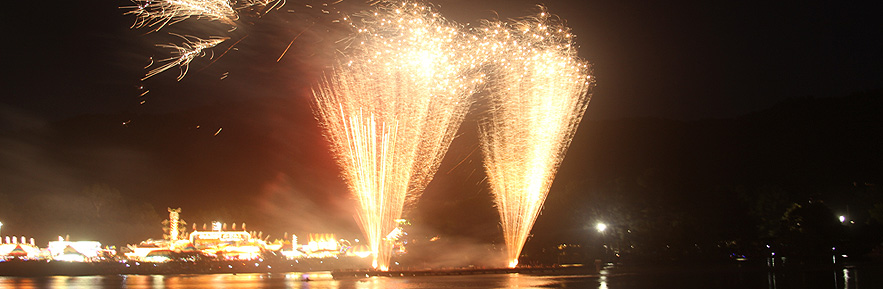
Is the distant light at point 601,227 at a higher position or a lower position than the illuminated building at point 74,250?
higher

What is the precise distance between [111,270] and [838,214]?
106 feet

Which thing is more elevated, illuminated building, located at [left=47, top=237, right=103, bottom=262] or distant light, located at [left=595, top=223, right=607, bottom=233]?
distant light, located at [left=595, top=223, right=607, bottom=233]

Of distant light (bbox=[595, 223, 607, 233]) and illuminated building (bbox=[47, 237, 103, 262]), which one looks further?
illuminated building (bbox=[47, 237, 103, 262])

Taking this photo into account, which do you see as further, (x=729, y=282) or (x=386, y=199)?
(x=386, y=199)

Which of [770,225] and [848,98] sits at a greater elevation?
[848,98]

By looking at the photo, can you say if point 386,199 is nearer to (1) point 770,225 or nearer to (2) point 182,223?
(1) point 770,225

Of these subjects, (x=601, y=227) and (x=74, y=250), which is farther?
(x=74, y=250)

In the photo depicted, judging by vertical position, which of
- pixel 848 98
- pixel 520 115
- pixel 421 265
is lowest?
pixel 421 265

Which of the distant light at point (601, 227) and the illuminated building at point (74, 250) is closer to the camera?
the distant light at point (601, 227)

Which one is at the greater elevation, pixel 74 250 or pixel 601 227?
pixel 601 227

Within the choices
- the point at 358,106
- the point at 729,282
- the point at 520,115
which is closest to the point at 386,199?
the point at 358,106

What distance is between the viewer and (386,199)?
20578mm

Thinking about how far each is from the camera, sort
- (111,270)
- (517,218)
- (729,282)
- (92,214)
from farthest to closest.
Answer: (92,214), (111,270), (517,218), (729,282)

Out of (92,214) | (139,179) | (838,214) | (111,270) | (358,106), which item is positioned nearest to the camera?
(358,106)
